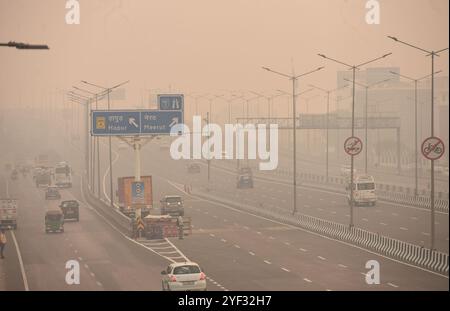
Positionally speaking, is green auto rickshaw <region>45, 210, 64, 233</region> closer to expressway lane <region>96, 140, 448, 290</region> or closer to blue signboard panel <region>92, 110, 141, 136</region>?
blue signboard panel <region>92, 110, 141, 136</region>

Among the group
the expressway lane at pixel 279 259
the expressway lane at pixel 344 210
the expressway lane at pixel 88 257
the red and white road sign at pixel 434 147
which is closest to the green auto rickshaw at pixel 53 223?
the expressway lane at pixel 88 257

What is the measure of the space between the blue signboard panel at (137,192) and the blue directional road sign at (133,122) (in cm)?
397

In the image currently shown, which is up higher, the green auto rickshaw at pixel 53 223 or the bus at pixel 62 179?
the bus at pixel 62 179

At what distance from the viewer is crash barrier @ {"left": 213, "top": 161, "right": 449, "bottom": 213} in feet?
314

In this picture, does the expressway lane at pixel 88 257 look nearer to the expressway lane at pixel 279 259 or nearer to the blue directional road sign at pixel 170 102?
the expressway lane at pixel 279 259

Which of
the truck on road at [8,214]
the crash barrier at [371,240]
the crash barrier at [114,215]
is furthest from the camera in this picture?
the truck on road at [8,214]

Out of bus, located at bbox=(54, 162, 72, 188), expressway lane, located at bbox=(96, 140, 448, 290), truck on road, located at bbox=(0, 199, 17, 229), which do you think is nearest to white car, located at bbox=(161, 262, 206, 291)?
expressway lane, located at bbox=(96, 140, 448, 290)

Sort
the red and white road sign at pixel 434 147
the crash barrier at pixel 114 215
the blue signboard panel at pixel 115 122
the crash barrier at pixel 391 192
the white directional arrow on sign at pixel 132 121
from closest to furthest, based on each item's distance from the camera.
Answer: the red and white road sign at pixel 434 147
the crash barrier at pixel 114 215
the blue signboard panel at pixel 115 122
the white directional arrow on sign at pixel 132 121
the crash barrier at pixel 391 192

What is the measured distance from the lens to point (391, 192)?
110750mm

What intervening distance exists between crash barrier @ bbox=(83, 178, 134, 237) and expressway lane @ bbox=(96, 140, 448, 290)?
521cm

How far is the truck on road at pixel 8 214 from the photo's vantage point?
89.4 meters

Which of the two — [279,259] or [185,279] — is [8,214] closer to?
[279,259]

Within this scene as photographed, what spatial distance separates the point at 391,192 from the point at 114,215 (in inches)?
1205
